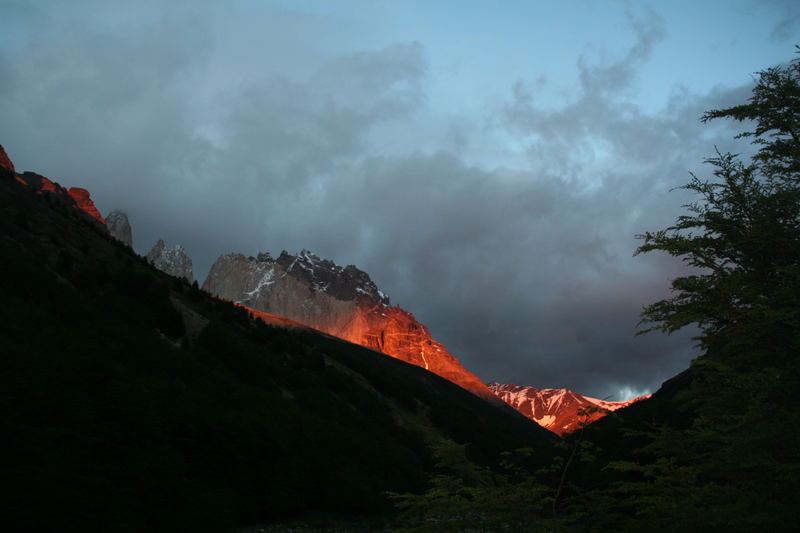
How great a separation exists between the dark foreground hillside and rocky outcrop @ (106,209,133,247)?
12932 centimetres

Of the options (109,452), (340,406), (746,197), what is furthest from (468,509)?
(340,406)

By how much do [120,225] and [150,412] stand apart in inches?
6302

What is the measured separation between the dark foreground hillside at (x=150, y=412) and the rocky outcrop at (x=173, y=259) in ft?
525

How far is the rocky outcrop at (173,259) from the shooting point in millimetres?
182750

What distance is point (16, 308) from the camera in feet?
52.0

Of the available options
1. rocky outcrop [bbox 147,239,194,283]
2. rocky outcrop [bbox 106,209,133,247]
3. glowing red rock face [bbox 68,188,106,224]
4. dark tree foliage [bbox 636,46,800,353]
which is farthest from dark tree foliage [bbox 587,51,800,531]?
rocky outcrop [bbox 147,239,194,283]

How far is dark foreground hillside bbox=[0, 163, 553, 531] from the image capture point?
398 inches

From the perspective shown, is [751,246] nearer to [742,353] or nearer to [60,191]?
[742,353]

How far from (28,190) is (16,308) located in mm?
22201

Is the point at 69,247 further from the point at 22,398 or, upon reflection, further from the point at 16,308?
the point at 22,398

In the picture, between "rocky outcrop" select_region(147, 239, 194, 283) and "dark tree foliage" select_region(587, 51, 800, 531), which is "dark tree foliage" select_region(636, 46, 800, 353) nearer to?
"dark tree foliage" select_region(587, 51, 800, 531)

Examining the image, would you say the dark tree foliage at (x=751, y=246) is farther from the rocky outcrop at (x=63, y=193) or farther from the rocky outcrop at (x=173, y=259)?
the rocky outcrop at (x=173, y=259)

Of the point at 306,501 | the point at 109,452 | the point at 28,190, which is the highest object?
the point at 28,190

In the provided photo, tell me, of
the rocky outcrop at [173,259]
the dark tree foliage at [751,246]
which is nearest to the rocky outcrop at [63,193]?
the rocky outcrop at [173,259]
